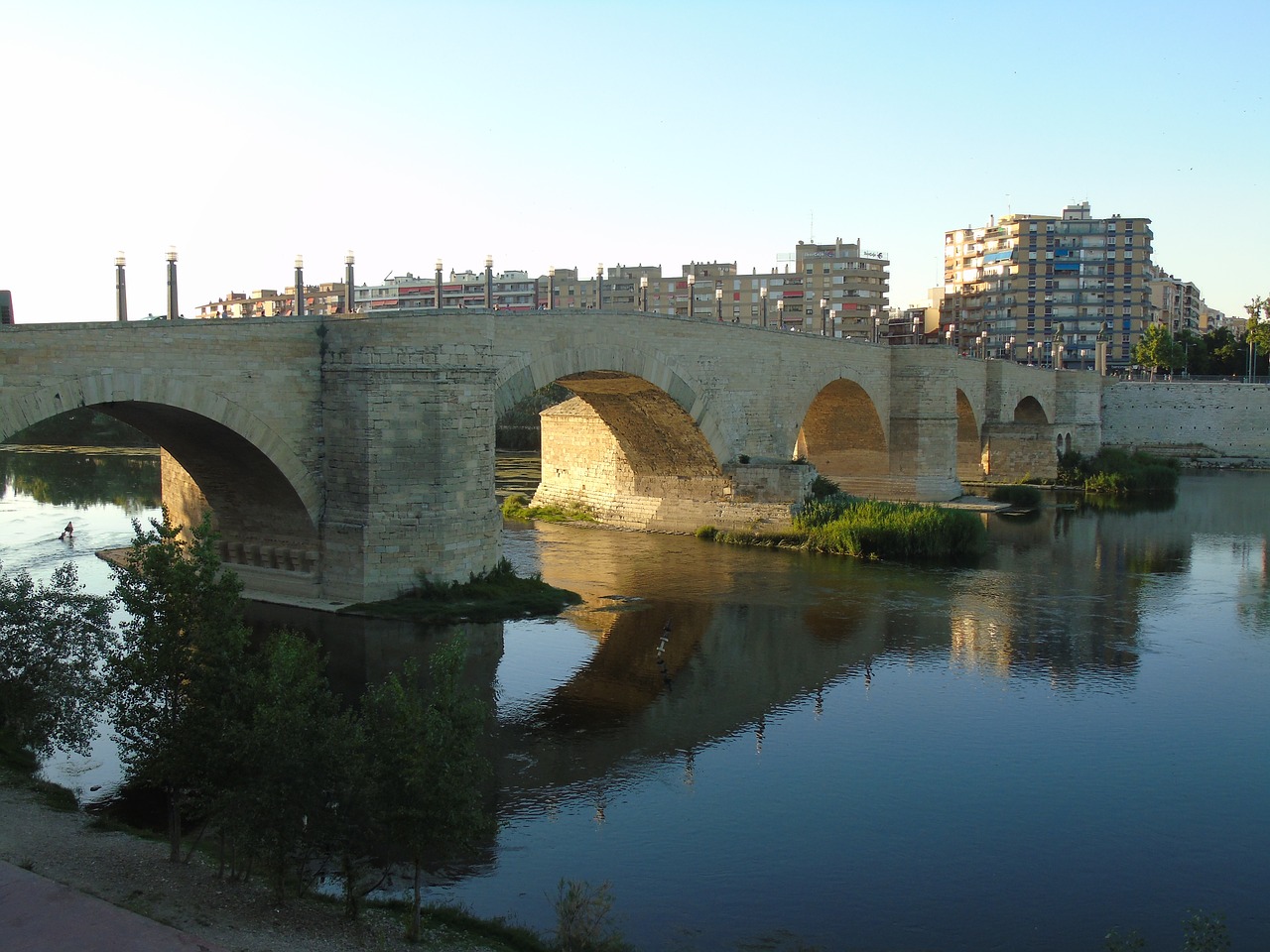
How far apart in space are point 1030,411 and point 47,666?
138 ft

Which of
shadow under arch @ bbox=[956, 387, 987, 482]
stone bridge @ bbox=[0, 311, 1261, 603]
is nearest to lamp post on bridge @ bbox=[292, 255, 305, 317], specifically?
stone bridge @ bbox=[0, 311, 1261, 603]

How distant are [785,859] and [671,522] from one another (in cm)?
1724

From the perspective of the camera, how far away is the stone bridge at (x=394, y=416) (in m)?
14.5

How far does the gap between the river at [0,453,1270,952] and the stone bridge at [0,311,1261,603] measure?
1.55 meters

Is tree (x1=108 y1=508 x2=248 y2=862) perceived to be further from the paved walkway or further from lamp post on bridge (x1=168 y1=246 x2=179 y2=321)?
lamp post on bridge (x1=168 y1=246 x2=179 y2=321)

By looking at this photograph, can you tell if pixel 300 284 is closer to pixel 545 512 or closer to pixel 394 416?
pixel 394 416

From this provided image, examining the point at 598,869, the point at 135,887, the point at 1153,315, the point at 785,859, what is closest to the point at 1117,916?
the point at 785,859

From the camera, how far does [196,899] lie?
7629mm

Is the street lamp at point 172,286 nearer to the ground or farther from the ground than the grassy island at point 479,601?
farther from the ground

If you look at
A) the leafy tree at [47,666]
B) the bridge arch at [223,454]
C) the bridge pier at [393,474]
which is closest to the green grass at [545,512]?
the bridge arch at [223,454]

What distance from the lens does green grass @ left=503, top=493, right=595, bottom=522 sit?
92.6 feet

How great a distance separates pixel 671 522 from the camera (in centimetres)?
2633

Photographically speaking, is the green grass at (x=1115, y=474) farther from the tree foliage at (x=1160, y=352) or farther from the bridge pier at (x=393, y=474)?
the bridge pier at (x=393, y=474)

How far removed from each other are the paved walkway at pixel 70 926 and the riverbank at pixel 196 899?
0.14 meters
